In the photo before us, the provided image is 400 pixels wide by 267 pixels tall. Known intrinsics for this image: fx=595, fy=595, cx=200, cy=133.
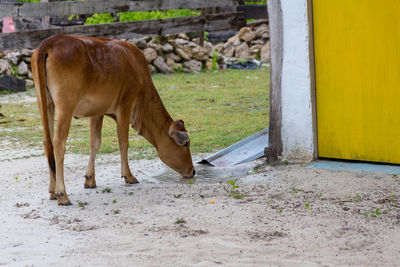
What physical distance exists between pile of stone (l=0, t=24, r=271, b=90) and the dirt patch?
8.51 metres

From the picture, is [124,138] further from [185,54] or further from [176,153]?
[185,54]

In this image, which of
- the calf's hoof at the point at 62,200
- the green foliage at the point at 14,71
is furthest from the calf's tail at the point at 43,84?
the green foliage at the point at 14,71

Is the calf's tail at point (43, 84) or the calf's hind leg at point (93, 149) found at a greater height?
the calf's tail at point (43, 84)

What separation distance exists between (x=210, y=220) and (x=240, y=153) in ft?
8.33

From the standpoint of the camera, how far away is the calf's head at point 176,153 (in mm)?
6449

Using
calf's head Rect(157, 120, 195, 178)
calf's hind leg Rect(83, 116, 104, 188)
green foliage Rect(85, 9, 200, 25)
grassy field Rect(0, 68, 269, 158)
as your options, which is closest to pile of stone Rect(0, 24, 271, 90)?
grassy field Rect(0, 68, 269, 158)

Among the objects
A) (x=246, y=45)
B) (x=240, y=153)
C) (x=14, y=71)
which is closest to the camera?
(x=240, y=153)

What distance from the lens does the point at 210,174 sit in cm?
658

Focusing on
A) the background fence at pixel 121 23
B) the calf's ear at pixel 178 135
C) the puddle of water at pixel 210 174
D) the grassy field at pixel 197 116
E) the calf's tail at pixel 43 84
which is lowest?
the puddle of water at pixel 210 174

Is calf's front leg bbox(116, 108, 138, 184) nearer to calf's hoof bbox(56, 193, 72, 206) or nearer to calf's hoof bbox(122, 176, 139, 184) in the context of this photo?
calf's hoof bbox(122, 176, 139, 184)

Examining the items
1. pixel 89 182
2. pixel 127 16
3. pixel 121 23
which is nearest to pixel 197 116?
pixel 89 182

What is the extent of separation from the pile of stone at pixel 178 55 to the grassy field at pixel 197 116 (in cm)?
141

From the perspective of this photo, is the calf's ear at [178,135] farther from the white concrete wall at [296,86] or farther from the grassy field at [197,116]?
the grassy field at [197,116]

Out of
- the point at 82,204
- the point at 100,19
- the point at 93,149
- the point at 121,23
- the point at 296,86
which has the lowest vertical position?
the point at 82,204
